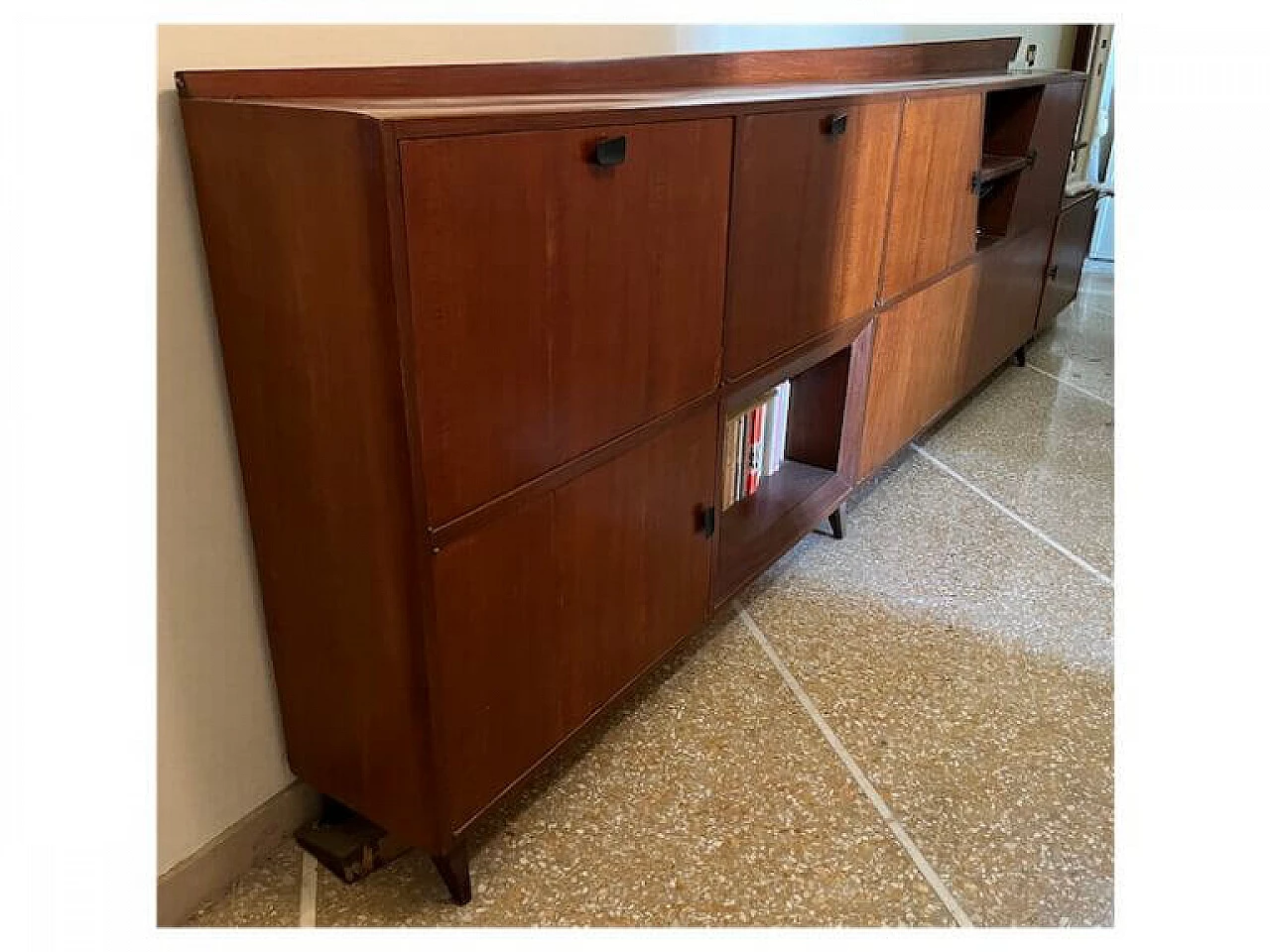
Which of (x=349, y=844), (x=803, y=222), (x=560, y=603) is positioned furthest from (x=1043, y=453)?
(x=349, y=844)

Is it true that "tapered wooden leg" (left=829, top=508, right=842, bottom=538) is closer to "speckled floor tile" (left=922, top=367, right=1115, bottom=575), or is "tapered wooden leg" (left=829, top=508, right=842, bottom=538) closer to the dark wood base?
"speckled floor tile" (left=922, top=367, right=1115, bottom=575)

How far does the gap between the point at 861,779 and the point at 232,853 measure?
1.04 meters

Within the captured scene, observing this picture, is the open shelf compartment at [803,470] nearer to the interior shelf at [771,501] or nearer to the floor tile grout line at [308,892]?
the interior shelf at [771,501]

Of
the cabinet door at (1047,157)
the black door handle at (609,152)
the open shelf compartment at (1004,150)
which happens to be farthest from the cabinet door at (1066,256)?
the black door handle at (609,152)

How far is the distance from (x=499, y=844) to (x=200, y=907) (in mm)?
440

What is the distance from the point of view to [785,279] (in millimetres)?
1778

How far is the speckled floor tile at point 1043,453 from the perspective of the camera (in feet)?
8.62

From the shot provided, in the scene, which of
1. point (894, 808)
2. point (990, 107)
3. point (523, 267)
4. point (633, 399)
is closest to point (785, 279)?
point (633, 399)

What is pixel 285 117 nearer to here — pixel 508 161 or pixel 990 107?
pixel 508 161

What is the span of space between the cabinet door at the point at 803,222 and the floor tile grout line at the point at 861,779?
648mm

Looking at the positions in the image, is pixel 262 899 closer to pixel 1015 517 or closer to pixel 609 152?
pixel 609 152

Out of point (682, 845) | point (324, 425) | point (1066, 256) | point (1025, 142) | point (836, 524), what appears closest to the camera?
point (324, 425)

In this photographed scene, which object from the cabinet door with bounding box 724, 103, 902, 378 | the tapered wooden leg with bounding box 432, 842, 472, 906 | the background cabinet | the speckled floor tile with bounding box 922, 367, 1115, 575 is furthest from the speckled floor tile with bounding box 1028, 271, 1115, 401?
the tapered wooden leg with bounding box 432, 842, 472, 906

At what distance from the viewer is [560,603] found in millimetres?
1420
